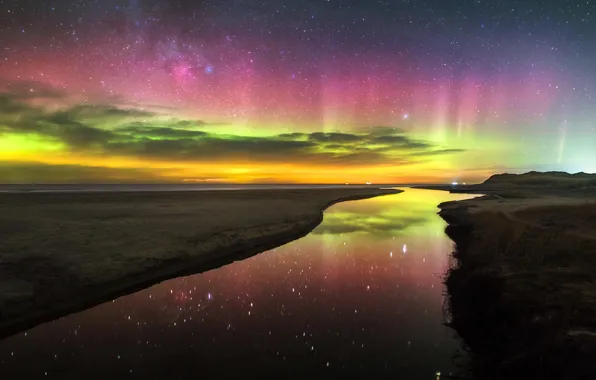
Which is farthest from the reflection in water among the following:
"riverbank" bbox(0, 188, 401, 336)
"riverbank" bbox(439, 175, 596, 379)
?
"riverbank" bbox(0, 188, 401, 336)

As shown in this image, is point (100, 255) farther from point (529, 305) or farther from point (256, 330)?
point (529, 305)

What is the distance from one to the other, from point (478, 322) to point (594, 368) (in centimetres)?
441

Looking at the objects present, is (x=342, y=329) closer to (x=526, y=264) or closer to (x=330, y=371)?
(x=330, y=371)

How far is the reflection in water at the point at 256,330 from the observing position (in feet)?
29.1

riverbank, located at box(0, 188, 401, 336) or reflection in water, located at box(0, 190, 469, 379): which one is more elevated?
riverbank, located at box(0, 188, 401, 336)

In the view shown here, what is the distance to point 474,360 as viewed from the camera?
28.6 feet

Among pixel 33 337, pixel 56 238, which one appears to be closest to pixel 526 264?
pixel 33 337

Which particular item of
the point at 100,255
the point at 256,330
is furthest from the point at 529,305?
the point at 100,255

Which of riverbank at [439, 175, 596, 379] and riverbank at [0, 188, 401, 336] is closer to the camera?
riverbank at [439, 175, 596, 379]

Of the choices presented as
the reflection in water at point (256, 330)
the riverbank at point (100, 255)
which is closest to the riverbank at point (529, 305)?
the reflection in water at point (256, 330)

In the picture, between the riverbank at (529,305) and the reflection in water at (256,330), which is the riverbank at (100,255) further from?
the riverbank at (529,305)

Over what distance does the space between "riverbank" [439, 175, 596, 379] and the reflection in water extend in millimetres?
887

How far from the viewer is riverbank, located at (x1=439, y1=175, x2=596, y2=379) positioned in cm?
705

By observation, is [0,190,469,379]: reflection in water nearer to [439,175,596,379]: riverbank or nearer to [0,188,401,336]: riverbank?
[439,175,596,379]: riverbank
